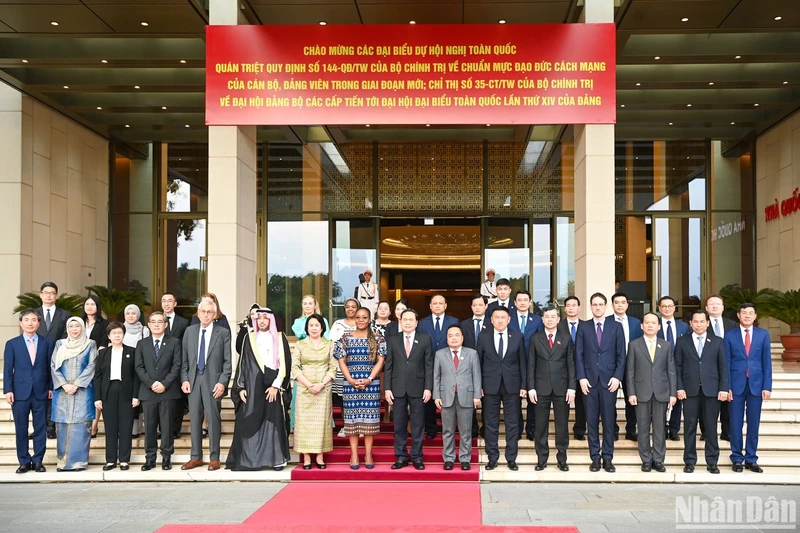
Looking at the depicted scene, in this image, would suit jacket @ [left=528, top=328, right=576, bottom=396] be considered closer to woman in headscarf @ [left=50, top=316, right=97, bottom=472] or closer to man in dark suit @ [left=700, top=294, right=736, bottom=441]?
man in dark suit @ [left=700, top=294, right=736, bottom=441]

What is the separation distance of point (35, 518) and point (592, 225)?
6.59 metres

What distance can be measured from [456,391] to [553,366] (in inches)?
38.6

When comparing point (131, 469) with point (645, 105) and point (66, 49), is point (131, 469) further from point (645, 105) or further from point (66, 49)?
point (645, 105)

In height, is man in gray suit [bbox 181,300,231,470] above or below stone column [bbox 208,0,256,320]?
below

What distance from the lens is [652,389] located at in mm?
7586

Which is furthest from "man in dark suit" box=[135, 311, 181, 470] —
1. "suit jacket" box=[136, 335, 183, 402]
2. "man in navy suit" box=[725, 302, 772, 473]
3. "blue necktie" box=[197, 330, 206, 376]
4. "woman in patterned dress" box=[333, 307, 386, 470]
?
"man in navy suit" box=[725, 302, 772, 473]

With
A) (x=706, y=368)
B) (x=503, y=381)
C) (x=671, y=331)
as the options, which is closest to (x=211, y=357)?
(x=503, y=381)

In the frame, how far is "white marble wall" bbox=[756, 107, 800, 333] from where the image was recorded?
13.7 meters

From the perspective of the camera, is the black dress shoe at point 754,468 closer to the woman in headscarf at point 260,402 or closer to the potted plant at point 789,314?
the woman in headscarf at point 260,402

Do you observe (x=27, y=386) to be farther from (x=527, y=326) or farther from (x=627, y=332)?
(x=627, y=332)

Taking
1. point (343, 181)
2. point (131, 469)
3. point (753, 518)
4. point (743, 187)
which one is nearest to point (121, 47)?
point (343, 181)

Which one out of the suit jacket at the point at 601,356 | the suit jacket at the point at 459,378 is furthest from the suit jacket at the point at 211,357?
the suit jacket at the point at 601,356

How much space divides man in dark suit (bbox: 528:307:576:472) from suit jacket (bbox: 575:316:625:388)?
0.41 feet

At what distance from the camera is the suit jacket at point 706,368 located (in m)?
7.56
